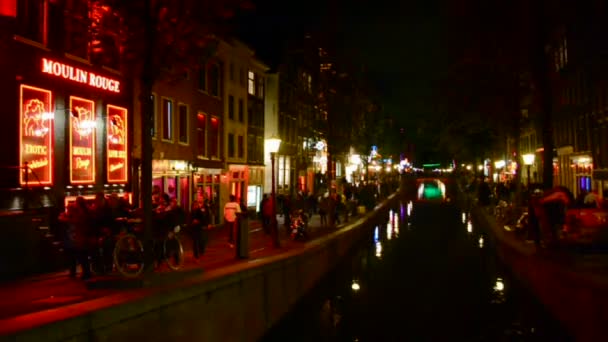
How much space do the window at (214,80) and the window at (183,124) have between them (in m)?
4.01

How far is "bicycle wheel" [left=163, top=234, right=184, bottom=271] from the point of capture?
17703 millimetres

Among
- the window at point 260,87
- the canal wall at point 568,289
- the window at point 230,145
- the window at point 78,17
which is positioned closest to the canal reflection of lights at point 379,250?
the canal wall at point 568,289

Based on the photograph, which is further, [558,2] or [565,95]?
[565,95]

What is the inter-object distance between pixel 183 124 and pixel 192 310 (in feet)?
75.1

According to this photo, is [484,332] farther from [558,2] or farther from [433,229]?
[433,229]

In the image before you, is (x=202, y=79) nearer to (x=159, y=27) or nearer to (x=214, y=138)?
(x=214, y=138)

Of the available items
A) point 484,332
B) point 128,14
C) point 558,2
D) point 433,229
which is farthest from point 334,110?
point 128,14

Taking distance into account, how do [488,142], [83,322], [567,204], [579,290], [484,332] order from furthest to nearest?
[488,142], [567,204], [484,332], [579,290], [83,322]

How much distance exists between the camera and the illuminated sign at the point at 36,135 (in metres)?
18.8

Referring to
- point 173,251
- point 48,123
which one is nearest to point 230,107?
point 48,123

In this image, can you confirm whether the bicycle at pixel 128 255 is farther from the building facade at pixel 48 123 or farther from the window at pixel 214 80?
the window at pixel 214 80

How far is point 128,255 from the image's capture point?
1549cm

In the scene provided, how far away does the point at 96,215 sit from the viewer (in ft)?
52.0

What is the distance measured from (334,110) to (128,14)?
23.8 metres
